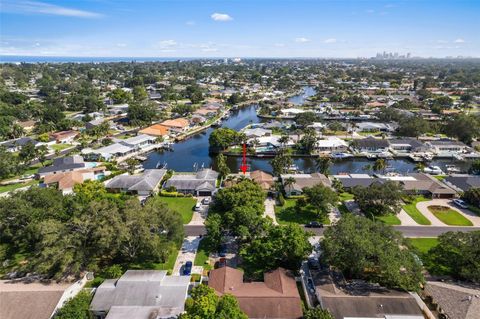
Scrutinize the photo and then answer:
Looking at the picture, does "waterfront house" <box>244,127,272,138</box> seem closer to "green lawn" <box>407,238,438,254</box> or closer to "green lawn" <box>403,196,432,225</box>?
"green lawn" <box>403,196,432,225</box>

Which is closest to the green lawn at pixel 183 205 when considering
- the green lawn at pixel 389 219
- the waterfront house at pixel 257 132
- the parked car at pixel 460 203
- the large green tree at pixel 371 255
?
the large green tree at pixel 371 255

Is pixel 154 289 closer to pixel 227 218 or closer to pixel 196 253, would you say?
pixel 196 253

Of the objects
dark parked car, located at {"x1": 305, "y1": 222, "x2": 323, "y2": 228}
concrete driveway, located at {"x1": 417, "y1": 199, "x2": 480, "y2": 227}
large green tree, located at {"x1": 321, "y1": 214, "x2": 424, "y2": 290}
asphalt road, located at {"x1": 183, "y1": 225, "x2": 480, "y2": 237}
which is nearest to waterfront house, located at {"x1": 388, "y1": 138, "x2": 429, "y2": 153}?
concrete driveway, located at {"x1": 417, "y1": 199, "x2": 480, "y2": 227}

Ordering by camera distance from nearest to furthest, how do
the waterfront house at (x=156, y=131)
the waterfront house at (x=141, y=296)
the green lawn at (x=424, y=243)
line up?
the waterfront house at (x=141, y=296), the green lawn at (x=424, y=243), the waterfront house at (x=156, y=131)

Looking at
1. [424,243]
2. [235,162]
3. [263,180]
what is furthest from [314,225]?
[235,162]

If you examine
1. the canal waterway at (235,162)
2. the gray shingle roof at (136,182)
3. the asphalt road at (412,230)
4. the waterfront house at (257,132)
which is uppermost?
the waterfront house at (257,132)

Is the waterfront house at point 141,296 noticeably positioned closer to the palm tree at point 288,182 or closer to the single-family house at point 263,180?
the single-family house at point 263,180
